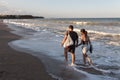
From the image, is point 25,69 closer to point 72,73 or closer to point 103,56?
point 72,73

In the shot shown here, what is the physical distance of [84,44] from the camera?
32.2 ft

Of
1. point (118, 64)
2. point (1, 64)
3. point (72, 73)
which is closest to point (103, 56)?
point (118, 64)

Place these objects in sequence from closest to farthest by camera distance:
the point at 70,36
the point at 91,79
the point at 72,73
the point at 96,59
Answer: the point at 91,79 → the point at 72,73 → the point at 70,36 → the point at 96,59

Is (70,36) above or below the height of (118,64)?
above

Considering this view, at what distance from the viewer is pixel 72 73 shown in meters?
8.42

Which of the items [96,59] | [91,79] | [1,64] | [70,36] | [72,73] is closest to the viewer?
[91,79]

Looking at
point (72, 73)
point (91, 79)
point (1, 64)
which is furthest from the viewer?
point (1, 64)

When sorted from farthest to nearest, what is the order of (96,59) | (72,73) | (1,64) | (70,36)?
(96,59), (70,36), (1,64), (72,73)

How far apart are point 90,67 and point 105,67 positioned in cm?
52

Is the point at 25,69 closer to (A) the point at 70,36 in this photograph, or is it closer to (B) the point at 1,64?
(B) the point at 1,64

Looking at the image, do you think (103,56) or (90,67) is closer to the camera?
(90,67)

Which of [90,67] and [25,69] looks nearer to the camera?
[25,69]

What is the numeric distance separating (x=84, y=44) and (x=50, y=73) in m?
2.16

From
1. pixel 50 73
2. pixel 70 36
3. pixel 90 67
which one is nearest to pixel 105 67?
pixel 90 67
